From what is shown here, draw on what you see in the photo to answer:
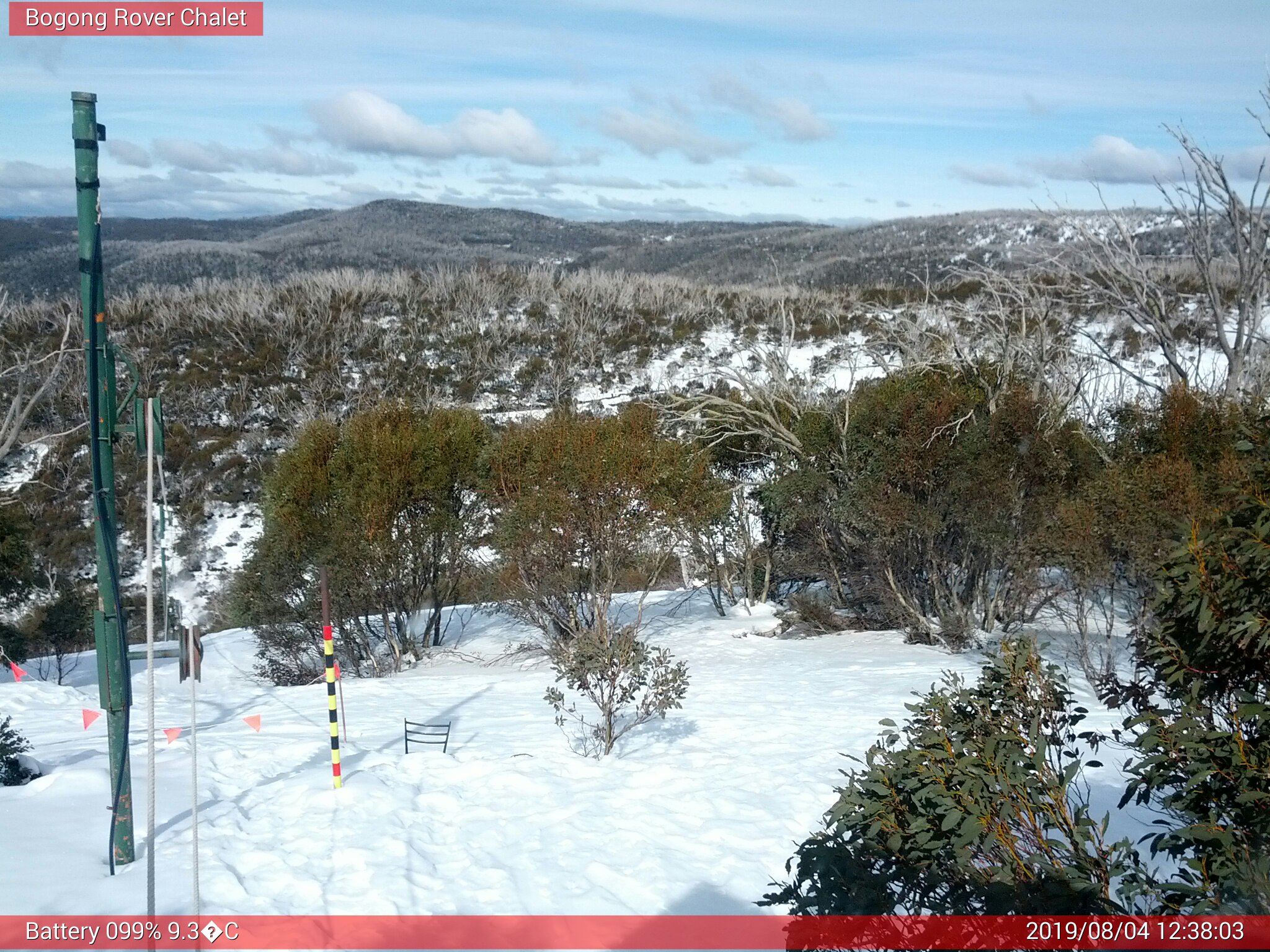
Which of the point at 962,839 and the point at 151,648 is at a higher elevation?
the point at 151,648

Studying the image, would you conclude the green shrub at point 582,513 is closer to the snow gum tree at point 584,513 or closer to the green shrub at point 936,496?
the snow gum tree at point 584,513

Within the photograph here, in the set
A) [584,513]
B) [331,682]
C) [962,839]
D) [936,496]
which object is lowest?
[331,682]

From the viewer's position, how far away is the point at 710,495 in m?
16.2

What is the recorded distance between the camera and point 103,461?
15.7 ft

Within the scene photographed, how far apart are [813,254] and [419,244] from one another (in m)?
38.8

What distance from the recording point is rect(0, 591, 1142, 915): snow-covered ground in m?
5.16

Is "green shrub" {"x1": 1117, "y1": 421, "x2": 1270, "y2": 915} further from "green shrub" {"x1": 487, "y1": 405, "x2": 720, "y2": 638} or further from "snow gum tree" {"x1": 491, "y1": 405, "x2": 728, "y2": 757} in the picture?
"green shrub" {"x1": 487, "y1": 405, "x2": 720, "y2": 638}

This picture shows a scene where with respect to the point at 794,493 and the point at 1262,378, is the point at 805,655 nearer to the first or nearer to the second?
the point at 794,493

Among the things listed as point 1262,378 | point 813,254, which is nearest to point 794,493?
point 1262,378
